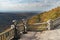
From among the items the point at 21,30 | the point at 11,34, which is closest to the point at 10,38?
the point at 11,34

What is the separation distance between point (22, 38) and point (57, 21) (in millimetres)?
9983

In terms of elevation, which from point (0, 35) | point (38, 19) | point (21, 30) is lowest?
point (38, 19)

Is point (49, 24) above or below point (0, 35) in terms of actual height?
below

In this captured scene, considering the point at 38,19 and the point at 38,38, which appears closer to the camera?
the point at 38,38

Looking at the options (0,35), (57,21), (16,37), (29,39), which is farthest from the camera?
(57,21)

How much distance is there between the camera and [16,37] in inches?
757

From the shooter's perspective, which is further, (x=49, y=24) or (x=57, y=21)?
(x=57, y=21)

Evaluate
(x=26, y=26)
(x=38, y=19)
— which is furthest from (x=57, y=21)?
(x=38, y=19)

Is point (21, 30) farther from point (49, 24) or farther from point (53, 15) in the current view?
point (53, 15)

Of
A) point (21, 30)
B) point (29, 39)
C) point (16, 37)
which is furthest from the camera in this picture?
point (21, 30)

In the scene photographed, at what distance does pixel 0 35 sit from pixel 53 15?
24.1 m

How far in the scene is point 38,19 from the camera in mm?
40250

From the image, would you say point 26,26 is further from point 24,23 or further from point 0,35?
point 0,35

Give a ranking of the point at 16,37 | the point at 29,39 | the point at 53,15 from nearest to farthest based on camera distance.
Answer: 1. the point at 29,39
2. the point at 16,37
3. the point at 53,15
